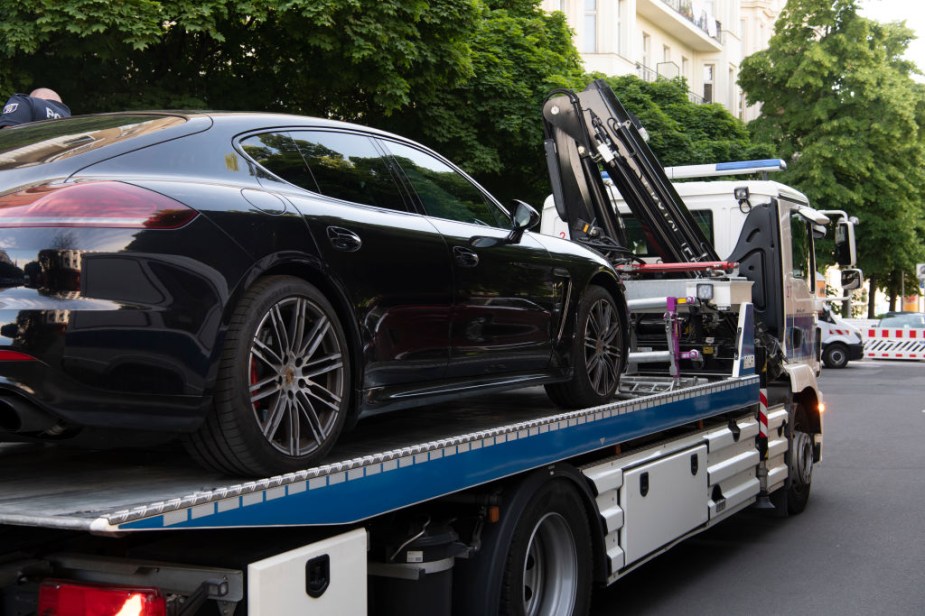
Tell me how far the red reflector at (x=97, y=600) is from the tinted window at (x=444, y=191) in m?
2.20

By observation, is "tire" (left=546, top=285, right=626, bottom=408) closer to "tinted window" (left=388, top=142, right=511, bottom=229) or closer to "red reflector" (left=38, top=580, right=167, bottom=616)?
"tinted window" (left=388, top=142, right=511, bottom=229)

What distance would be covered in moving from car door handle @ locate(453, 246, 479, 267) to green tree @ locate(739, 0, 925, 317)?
3097cm

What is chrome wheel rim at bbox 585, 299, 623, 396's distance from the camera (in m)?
5.86

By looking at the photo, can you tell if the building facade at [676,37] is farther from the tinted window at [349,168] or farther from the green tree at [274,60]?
the tinted window at [349,168]

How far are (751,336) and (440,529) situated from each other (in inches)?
167

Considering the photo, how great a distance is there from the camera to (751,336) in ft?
25.8

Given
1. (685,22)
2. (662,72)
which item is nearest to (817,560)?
(662,72)

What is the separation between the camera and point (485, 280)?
4852 millimetres

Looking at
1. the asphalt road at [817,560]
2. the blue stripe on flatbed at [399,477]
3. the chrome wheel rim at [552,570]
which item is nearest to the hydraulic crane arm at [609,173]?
the asphalt road at [817,560]

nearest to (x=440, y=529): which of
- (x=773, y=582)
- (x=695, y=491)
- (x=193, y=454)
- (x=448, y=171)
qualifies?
(x=193, y=454)

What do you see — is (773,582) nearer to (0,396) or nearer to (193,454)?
(193,454)

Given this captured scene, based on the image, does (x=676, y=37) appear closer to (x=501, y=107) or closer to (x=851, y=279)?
(x=501, y=107)

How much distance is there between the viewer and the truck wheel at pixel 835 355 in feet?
94.4

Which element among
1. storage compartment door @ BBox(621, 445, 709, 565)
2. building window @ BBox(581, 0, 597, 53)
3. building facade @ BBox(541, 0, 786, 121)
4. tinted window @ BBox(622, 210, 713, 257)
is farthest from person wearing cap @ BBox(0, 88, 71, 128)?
building window @ BBox(581, 0, 597, 53)
